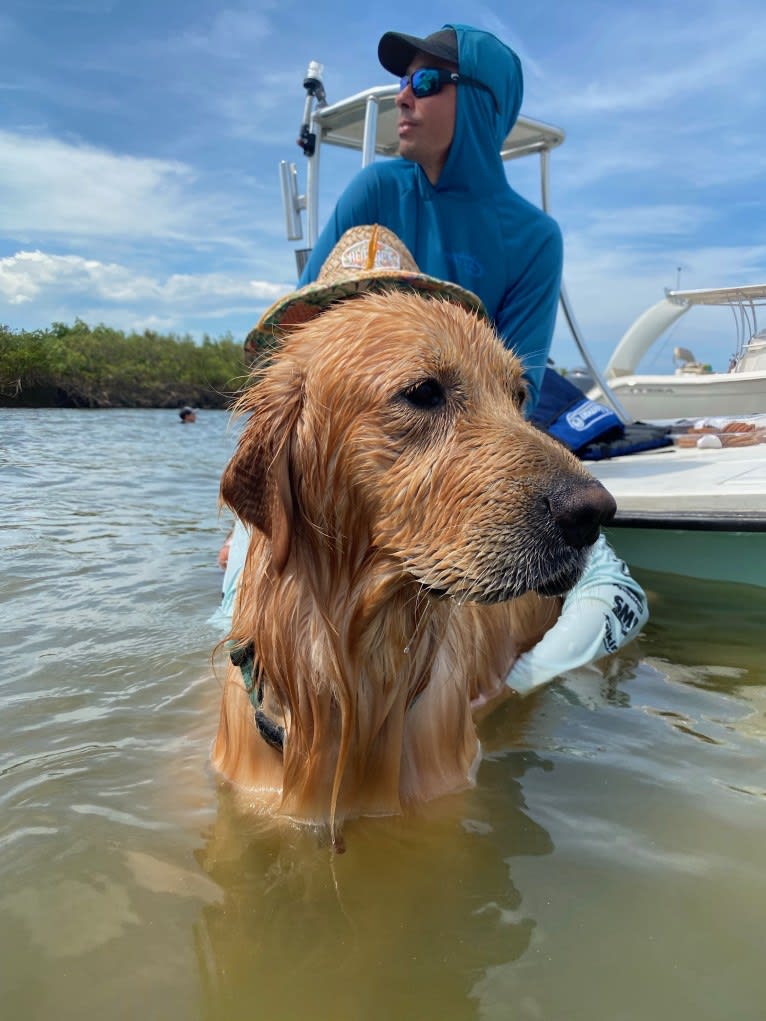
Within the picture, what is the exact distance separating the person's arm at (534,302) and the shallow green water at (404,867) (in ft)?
6.70

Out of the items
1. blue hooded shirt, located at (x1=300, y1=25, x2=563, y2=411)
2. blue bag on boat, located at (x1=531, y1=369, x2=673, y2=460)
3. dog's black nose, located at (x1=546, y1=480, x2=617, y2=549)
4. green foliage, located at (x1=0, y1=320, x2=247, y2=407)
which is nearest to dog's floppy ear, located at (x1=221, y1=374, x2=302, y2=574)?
dog's black nose, located at (x1=546, y1=480, x2=617, y2=549)

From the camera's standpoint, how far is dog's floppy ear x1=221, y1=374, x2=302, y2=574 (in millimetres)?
2574

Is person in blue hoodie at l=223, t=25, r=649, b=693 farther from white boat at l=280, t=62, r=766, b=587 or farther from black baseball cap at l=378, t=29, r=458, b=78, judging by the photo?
white boat at l=280, t=62, r=766, b=587

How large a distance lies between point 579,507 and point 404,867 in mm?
1313

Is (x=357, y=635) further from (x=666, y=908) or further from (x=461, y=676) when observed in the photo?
(x=666, y=908)

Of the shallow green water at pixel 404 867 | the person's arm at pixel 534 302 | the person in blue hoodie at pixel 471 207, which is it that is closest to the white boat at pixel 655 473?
the person in blue hoodie at pixel 471 207

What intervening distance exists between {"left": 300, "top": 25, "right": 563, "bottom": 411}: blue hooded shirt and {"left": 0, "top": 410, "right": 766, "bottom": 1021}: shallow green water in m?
2.30

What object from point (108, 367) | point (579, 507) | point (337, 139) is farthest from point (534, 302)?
point (108, 367)

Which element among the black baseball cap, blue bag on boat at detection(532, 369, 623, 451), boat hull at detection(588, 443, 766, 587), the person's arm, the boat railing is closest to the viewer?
the black baseball cap

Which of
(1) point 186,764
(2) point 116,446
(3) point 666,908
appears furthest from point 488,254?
(2) point 116,446

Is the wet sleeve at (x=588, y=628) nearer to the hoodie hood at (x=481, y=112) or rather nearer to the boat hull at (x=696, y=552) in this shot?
the boat hull at (x=696, y=552)

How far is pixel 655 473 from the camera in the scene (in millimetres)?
6484

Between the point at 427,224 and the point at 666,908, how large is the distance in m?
4.04

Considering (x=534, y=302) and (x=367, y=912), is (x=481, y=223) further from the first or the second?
(x=367, y=912)
